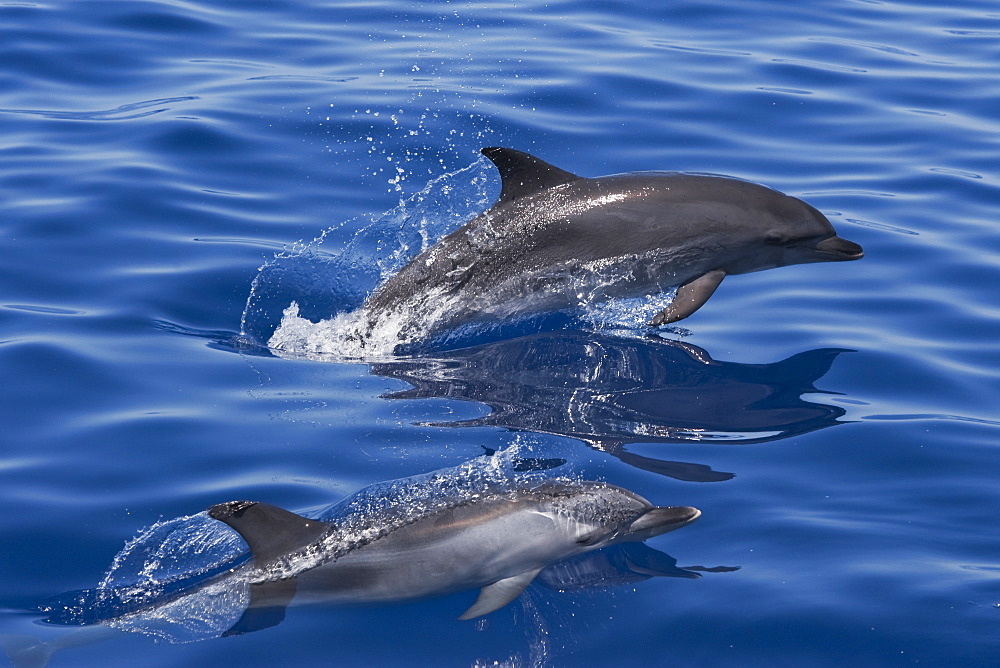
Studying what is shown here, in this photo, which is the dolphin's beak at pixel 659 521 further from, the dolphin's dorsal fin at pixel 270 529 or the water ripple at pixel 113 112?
the water ripple at pixel 113 112

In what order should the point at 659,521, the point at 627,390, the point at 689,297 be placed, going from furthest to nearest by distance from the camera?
the point at 689,297, the point at 627,390, the point at 659,521

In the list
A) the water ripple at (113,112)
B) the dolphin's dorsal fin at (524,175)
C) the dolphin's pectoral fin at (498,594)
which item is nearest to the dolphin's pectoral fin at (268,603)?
the dolphin's pectoral fin at (498,594)

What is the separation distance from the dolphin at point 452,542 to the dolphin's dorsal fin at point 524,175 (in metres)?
3.01

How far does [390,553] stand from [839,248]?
484cm

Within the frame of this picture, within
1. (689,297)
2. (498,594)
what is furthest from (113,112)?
(498,594)

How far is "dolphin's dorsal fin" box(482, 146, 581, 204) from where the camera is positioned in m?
8.38

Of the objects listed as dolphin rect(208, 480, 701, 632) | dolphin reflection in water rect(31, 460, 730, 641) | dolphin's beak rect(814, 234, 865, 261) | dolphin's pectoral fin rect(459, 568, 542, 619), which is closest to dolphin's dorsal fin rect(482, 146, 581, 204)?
dolphin's beak rect(814, 234, 865, 261)

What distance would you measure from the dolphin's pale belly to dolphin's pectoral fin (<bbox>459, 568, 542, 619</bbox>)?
1.4 inches

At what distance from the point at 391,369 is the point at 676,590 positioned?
2924mm

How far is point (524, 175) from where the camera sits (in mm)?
8500

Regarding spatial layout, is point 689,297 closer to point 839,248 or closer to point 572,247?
point 572,247

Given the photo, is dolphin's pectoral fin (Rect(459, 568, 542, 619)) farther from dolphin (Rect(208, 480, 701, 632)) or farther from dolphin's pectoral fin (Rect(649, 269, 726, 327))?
dolphin's pectoral fin (Rect(649, 269, 726, 327))

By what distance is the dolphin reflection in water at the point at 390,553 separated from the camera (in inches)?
211

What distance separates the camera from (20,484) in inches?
250
